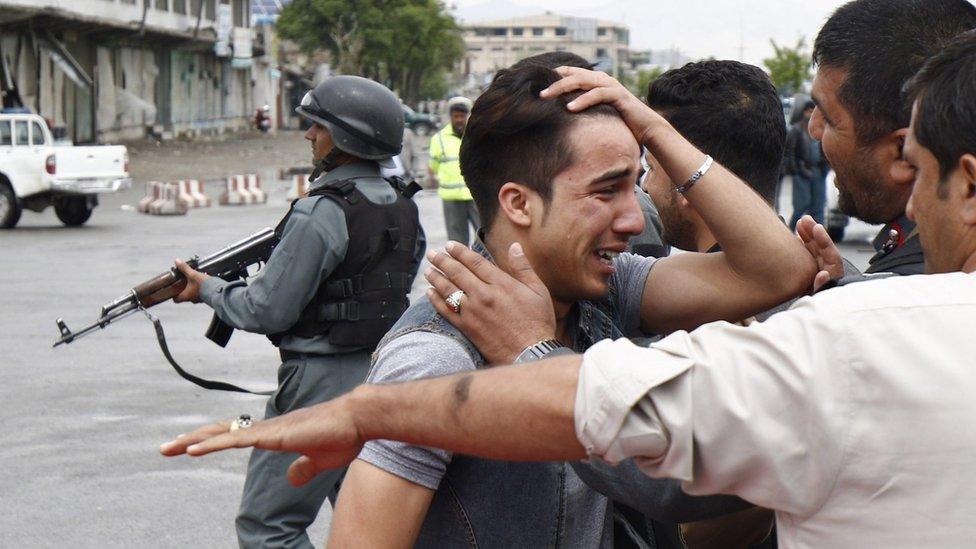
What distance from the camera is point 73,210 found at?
22.1 m

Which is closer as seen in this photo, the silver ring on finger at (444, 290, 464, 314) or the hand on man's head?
the silver ring on finger at (444, 290, 464, 314)

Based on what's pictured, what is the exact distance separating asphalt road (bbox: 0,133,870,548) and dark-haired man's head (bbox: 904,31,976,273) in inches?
182

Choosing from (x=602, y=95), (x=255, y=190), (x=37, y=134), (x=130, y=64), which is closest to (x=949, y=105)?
(x=602, y=95)

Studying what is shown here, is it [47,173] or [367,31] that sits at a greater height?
[47,173]

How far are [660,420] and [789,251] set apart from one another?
1.33 meters

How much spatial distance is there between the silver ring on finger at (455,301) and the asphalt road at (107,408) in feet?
12.9

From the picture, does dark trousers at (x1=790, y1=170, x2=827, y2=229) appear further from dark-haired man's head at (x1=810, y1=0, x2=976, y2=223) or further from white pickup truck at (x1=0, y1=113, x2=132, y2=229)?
dark-haired man's head at (x1=810, y1=0, x2=976, y2=223)

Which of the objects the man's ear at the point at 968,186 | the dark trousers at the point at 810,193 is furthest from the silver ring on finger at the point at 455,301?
the dark trousers at the point at 810,193

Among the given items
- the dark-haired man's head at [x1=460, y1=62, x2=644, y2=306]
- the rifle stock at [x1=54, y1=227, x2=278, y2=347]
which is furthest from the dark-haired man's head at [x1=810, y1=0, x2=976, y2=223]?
the rifle stock at [x1=54, y1=227, x2=278, y2=347]

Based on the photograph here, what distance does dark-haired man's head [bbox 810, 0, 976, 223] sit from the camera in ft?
9.96

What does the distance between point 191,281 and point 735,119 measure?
2.37 meters

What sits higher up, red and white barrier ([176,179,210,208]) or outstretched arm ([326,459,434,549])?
outstretched arm ([326,459,434,549])

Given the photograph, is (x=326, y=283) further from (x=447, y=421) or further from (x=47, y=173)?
(x=47, y=173)

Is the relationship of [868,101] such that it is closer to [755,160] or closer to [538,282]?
[755,160]
